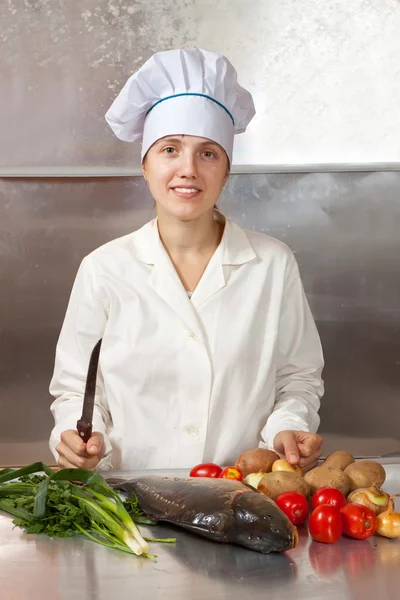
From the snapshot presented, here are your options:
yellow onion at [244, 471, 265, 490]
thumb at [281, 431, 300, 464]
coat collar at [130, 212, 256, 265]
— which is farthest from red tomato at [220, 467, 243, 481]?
coat collar at [130, 212, 256, 265]

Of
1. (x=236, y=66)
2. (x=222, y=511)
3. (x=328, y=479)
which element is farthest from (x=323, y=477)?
(x=236, y=66)

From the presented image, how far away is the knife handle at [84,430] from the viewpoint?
147cm

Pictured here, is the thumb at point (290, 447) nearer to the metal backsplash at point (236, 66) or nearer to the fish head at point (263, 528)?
the fish head at point (263, 528)

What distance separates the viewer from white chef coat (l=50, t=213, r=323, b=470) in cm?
181

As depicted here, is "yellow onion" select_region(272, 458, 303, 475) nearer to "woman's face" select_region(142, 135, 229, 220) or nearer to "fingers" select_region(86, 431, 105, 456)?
"fingers" select_region(86, 431, 105, 456)

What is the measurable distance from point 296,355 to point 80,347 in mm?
478

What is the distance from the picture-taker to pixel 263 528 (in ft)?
3.70

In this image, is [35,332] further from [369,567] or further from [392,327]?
[369,567]

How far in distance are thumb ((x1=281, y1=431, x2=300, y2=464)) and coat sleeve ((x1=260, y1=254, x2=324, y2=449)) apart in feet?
0.70

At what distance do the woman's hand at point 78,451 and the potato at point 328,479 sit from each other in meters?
0.38

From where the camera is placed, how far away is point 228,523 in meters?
1.15

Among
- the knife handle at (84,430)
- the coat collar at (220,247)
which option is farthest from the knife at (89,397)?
the coat collar at (220,247)

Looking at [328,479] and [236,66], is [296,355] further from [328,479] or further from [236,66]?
[236,66]

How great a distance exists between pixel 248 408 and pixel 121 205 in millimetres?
1309
